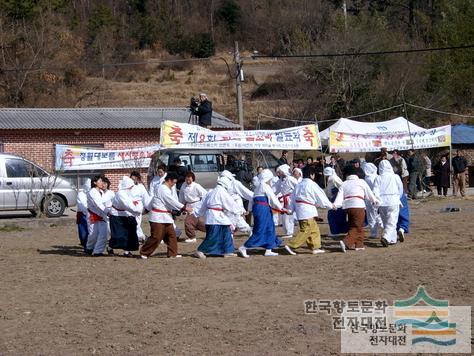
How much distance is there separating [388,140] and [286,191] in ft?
29.9

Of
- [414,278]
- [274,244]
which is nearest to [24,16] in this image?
[274,244]

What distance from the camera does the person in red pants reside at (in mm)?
15078

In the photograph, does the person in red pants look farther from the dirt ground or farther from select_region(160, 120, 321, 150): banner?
select_region(160, 120, 321, 150): banner

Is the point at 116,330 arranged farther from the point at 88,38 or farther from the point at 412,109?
the point at 88,38

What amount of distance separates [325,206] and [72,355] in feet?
24.3

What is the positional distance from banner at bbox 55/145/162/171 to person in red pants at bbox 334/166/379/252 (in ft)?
35.2

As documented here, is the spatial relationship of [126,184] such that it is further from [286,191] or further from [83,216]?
[286,191]

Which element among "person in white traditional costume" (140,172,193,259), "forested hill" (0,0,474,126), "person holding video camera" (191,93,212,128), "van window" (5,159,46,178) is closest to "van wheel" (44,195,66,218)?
"van window" (5,159,46,178)

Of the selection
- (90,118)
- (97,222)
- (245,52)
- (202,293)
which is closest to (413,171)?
(97,222)

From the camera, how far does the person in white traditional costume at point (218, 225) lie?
14.8 m

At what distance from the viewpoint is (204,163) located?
2459cm

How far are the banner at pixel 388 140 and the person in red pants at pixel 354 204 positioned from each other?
988 cm

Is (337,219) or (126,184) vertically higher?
(126,184)

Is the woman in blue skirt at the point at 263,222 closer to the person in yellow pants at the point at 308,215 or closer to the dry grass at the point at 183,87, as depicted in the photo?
the person in yellow pants at the point at 308,215
